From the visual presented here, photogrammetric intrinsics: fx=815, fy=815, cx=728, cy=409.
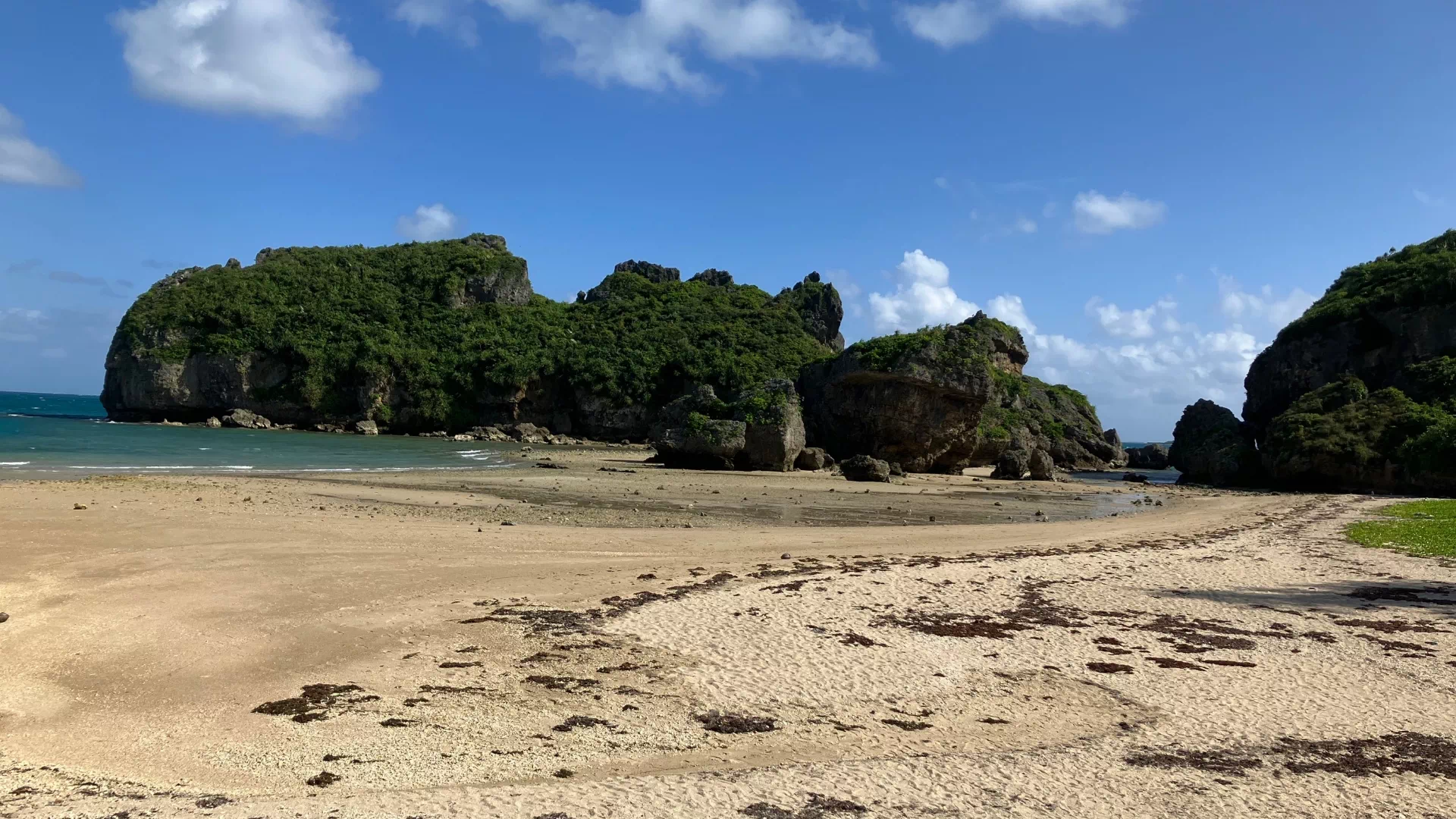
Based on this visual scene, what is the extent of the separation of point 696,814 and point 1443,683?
25.0 ft

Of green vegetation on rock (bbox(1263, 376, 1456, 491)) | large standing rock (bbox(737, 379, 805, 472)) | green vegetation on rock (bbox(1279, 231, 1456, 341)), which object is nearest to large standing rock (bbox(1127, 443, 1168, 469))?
green vegetation on rock (bbox(1279, 231, 1456, 341))

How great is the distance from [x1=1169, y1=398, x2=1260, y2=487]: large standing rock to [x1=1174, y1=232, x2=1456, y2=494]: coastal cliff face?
102 millimetres

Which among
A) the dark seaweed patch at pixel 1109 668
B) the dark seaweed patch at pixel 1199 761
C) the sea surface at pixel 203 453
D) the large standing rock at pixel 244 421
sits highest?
the large standing rock at pixel 244 421

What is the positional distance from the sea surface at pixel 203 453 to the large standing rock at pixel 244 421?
392 inches

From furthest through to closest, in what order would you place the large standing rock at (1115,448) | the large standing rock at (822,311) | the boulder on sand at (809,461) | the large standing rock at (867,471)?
the large standing rock at (822,311) → the large standing rock at (1115,448) → the boulder on sand at (809,461) → the large standing rock at (867,471)

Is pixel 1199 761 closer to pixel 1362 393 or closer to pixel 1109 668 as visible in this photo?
pixel 1109 668

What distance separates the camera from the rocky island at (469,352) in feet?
239

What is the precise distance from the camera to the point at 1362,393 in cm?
4447

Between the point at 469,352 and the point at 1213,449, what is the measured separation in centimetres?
6390

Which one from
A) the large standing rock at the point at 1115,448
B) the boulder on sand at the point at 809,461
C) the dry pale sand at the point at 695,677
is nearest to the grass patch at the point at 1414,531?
the dry pale sand at the point at 695,677

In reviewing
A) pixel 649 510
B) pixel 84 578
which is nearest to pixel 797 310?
pixel 649 510

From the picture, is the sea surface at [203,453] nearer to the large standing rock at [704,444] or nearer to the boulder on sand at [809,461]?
the large standing rock at [704,444]

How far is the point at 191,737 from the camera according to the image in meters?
6.44

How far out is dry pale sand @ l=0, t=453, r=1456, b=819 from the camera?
220 inches
